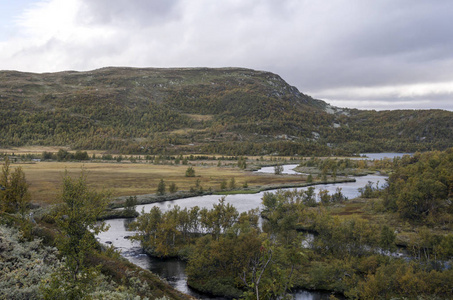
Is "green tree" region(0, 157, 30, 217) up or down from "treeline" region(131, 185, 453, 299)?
up

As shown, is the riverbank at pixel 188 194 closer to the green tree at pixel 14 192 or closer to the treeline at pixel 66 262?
the green tree at pixel 14 192

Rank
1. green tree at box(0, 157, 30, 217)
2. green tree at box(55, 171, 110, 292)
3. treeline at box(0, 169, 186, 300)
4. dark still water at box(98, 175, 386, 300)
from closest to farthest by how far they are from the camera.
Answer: treeline at box(0, 169, 186, 300)
green tree at box(55, 171, 110, 292)
dark still water at box(98, 175, 386, 300)
green tree at box(0, 157, 30, 217)

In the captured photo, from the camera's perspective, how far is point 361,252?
147ft

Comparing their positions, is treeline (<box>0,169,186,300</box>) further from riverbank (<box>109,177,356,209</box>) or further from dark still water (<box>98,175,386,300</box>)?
riverbank (<box>109,177,356,209</box>)

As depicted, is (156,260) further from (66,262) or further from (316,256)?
(66,262)

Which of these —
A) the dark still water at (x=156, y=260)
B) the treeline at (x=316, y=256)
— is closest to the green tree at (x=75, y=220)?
the treeline at (x=316, y=256)

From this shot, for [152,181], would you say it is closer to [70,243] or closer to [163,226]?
[163,226]

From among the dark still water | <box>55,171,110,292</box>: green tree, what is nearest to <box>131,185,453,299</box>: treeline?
the dark still water

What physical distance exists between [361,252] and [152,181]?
3144 inches

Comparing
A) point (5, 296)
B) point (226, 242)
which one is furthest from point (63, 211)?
point (226, 242)

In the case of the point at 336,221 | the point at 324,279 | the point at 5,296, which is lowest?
the point at 324,279

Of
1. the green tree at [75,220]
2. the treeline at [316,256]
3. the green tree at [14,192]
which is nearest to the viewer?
the green tree at [75,220]

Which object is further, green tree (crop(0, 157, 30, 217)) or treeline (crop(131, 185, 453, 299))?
green tree (crop(0, 157, 30, 217))

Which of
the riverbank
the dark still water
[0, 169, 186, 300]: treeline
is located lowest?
the dark still water
